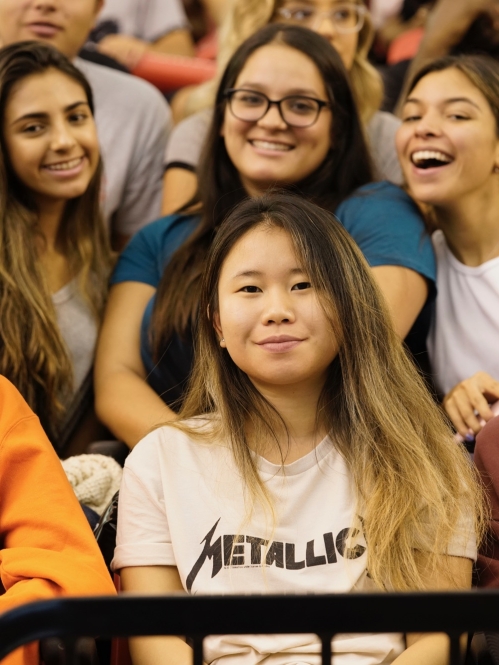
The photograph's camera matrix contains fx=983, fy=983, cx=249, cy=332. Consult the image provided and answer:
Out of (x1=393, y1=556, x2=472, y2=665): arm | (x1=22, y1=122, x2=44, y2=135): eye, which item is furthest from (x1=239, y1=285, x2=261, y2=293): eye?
A: (x1=22, y1=122, x2=44, y2=135): eye

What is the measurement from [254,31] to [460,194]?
86 centimetres

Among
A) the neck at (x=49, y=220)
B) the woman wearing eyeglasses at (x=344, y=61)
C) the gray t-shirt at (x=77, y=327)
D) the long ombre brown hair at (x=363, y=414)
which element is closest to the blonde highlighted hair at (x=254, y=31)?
the woman wearing eyeglasses at (x=344, y=61)

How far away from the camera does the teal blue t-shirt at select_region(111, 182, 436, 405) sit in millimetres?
1945

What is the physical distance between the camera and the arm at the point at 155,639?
1.34m

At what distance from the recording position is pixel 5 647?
850 mm

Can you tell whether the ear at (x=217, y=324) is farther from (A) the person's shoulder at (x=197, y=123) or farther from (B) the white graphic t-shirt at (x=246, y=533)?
(A) the person's shoulder at (x=197, y=123)

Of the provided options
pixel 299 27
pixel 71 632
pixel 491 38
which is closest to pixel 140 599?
pixel 71 632

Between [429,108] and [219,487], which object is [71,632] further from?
[429,108]

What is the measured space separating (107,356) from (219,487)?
71 cm

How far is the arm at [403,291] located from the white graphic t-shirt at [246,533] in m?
0.47

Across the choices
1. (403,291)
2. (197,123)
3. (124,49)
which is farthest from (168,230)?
(124,49)

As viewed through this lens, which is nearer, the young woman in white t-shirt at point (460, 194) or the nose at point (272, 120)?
the young woman in white t-shirt at point (460, 194)

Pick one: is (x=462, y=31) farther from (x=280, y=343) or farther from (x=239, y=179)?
(x=280, y=343)

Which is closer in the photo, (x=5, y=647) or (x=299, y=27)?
(x=5, y=647)
